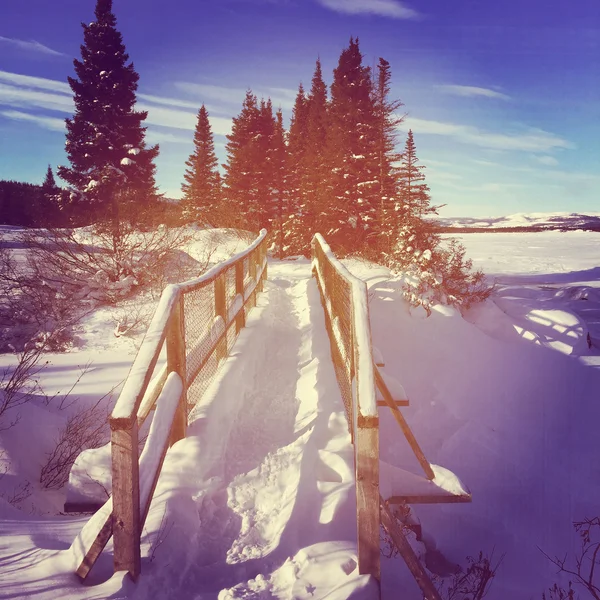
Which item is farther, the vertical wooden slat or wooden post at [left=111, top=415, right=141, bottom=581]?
the vertical wooden slat

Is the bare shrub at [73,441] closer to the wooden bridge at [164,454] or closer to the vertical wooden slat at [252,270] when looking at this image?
the wooden bridge at [164,454]

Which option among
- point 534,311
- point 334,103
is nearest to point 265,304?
point 534,311

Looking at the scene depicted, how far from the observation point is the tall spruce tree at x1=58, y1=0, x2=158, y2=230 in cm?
2189

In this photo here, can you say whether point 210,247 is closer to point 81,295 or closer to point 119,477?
point 81,295

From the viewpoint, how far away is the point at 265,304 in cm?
1006

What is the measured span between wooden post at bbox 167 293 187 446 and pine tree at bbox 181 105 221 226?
104 feet

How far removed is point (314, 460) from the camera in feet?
11.9

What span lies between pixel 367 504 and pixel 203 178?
3765 cm

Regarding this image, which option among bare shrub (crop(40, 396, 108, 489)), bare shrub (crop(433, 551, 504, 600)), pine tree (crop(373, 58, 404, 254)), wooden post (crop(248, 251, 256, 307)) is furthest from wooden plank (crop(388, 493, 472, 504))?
pine tree (crop(373, 58, 404, 254))

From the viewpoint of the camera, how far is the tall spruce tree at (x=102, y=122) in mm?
21891

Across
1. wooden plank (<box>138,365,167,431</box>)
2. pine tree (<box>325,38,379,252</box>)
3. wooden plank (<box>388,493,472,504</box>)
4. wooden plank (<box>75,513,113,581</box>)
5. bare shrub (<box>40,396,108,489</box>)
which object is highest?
pine tree (<box>325,38,379,252</box>)

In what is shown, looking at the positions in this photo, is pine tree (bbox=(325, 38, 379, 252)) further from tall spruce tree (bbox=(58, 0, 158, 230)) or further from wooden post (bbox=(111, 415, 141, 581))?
wooden post (bbox=(111, 415, 141, 581))

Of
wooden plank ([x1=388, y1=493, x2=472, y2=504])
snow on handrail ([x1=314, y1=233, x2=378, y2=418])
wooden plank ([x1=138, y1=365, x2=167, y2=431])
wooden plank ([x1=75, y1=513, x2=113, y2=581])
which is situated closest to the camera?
wooden plank ([x1=75, y1=513, x2=113, y2=581])

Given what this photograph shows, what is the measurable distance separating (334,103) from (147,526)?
83.2 feet
